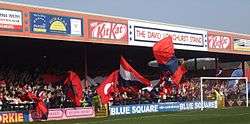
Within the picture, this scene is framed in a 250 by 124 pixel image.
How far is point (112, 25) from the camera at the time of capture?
39.0 meters

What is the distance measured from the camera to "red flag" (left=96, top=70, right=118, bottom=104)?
37688mm

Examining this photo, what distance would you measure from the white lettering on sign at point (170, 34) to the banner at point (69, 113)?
6.94m

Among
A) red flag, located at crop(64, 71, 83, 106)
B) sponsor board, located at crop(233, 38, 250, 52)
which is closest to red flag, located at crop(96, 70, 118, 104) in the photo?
red flag, located at crop(64, 71, 83, 106)

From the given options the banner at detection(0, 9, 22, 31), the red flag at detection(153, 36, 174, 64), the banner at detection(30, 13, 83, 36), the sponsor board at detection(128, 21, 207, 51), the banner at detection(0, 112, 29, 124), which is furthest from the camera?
the red flag at detection(153, 36, 174, 64)

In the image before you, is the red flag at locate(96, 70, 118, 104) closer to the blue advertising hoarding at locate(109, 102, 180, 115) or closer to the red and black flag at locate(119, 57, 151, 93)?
the blue advertising hoarding at locate(109, 102, 180, 115)

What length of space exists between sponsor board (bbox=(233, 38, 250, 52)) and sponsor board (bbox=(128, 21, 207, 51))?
18.8ft

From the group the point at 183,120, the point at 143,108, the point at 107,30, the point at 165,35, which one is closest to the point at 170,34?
the point at 165,35

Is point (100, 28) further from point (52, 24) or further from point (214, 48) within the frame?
point (214, 48)

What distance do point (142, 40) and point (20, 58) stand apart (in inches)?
418

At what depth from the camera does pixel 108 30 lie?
38.6m

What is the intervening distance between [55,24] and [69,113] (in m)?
5.41

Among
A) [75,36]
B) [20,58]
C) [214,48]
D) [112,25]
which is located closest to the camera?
[75,36]

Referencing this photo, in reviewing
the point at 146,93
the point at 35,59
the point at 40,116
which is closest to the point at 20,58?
the point at 35,59

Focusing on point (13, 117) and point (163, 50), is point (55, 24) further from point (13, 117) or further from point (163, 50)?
point (163, 50)
